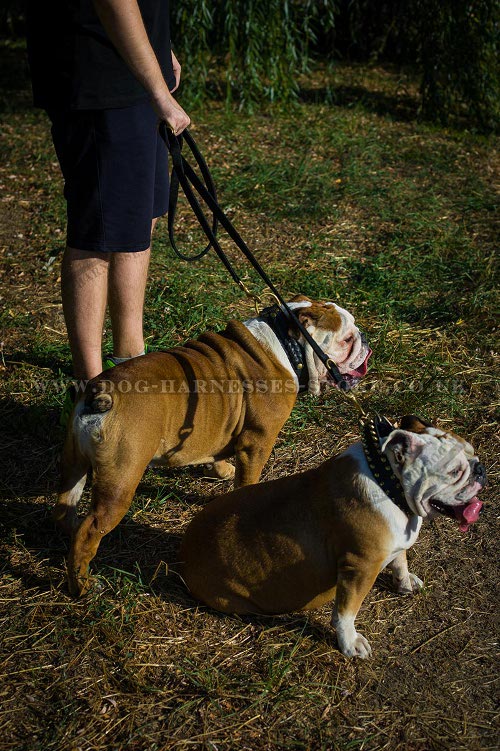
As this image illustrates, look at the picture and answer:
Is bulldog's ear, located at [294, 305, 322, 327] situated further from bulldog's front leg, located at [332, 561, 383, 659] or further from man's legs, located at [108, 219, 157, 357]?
bulldog's front leg, located at [332, 561, 383, 659]

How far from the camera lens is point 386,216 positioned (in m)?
6.41

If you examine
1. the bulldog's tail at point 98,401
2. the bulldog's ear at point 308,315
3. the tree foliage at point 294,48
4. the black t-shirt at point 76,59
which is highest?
the black t-shirt at point 76,59

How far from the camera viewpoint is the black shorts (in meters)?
3.30

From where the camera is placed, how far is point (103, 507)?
295cm

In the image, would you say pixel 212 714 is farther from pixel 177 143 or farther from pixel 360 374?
pixel 177 143

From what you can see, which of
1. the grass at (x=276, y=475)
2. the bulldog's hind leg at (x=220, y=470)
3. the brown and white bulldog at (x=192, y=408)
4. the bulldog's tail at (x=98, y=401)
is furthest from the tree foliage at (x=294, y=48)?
the bulldog's tail at (x=98, y=401)

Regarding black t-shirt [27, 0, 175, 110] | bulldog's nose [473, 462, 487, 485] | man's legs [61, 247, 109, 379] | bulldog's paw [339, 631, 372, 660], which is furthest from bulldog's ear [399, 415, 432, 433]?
black t-shirt [27, 0, 175, 110]

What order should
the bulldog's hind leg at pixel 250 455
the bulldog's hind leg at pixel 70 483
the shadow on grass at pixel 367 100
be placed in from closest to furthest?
the bulldog's hind leg at pixel 70 483
the bulldog's hind leg at pixel 250 455
the shadow on grass at pixel 367 100

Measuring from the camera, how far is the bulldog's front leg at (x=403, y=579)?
3111 mm

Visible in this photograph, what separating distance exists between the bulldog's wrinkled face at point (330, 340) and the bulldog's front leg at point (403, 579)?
3.01ft

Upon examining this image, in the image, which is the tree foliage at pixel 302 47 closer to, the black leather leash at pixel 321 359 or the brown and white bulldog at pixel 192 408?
the black leather leash at pixel 321 359

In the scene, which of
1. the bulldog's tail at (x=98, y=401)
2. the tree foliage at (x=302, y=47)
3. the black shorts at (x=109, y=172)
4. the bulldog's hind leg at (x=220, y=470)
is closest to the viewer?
the bulldog's tail at (x=98, y=401)

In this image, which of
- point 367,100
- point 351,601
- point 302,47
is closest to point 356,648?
point 351,601

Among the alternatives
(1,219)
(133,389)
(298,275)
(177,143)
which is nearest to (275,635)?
(133,389)
